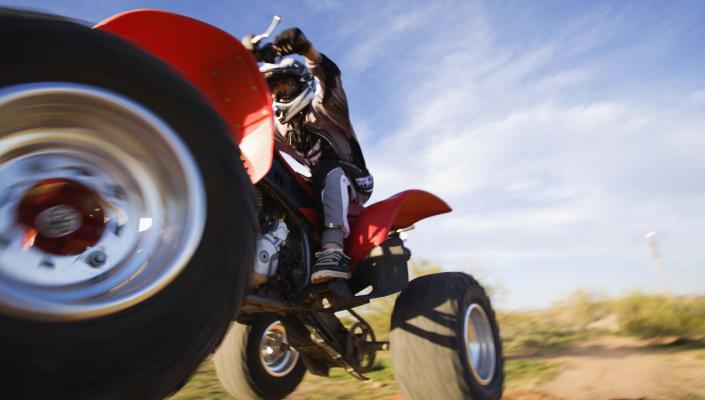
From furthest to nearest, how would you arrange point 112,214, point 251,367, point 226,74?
point 251,367
point 226,74
point 112,214

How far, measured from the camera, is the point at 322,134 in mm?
2982

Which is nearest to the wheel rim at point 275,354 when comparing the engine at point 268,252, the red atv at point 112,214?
the engine at point 268,252

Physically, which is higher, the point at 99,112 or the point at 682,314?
the point at 99,112

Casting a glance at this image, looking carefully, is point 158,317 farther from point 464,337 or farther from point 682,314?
point 682,314

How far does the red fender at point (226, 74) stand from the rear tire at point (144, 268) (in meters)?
0.57

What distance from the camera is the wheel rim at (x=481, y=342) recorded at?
2994 millimetres

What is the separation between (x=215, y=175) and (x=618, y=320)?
8.18 metres

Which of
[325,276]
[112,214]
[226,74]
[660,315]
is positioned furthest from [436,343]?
[660,315]

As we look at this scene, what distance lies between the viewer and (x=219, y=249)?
1249mm

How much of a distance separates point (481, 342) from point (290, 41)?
2.12 m

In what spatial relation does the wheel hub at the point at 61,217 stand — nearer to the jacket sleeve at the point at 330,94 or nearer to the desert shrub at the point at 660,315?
the jacket sleeve at the point at 330,94

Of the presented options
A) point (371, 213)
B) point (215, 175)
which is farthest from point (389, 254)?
point (215, 175)

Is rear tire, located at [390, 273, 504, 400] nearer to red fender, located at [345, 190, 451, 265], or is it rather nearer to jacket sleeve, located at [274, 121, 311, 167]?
red fender, located at [345, 190, 451, 265]

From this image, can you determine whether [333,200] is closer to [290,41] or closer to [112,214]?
[290,41]
